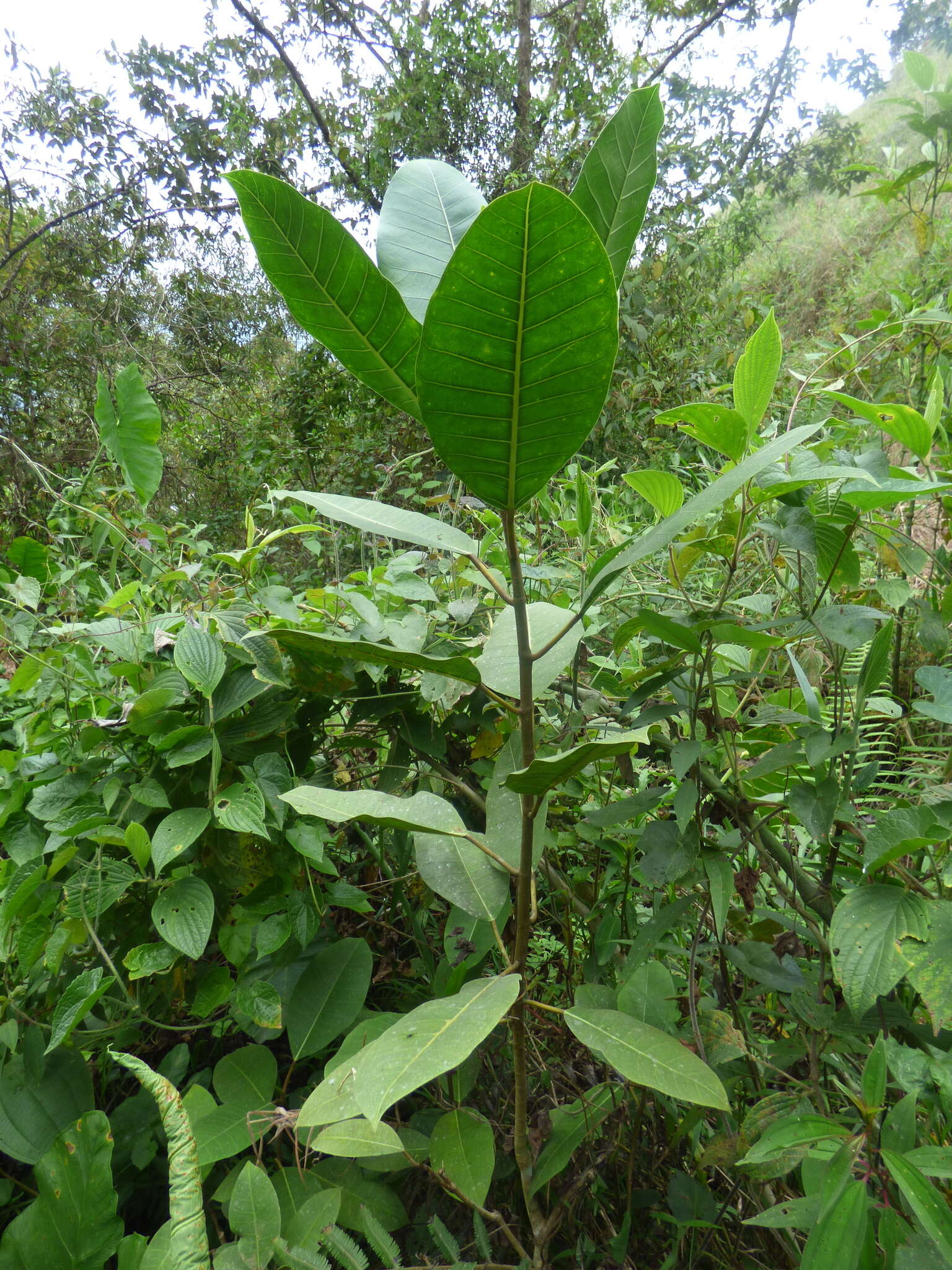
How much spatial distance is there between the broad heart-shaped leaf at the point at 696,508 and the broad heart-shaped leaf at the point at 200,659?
400 millimetres

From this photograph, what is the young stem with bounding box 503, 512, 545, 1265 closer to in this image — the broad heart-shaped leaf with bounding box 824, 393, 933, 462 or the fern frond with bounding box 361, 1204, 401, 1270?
the fern frond with bounding box 361, 1204, 401, 1270

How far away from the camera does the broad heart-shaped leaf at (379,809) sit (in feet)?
1.49

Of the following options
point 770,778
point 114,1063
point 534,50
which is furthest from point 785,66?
point 114,1063

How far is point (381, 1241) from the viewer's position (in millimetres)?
572

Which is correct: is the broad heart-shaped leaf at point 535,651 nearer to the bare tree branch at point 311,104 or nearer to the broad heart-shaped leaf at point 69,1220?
the broad heart-shaped leaf at point 69,1220

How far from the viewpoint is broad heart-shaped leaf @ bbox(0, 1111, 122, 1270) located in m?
0.65

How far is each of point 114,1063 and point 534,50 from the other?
656cm

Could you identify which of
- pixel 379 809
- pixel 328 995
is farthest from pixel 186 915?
pixel 379 809

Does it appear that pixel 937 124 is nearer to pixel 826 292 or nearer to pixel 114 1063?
pixel 114 1063

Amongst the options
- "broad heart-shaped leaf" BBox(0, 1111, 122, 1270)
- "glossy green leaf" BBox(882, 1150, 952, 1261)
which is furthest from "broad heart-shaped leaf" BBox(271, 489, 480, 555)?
"broad heart-shaped leaf" BBox(0, 1111, 122, 1270)

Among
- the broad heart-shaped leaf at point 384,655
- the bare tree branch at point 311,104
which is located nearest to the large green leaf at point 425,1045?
the broad heart-shaped leaf at point 384,655

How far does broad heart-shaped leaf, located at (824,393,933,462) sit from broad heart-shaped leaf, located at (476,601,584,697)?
31 centimetres

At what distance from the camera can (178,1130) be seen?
19.1 inches

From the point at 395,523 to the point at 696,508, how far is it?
0.70 ft
